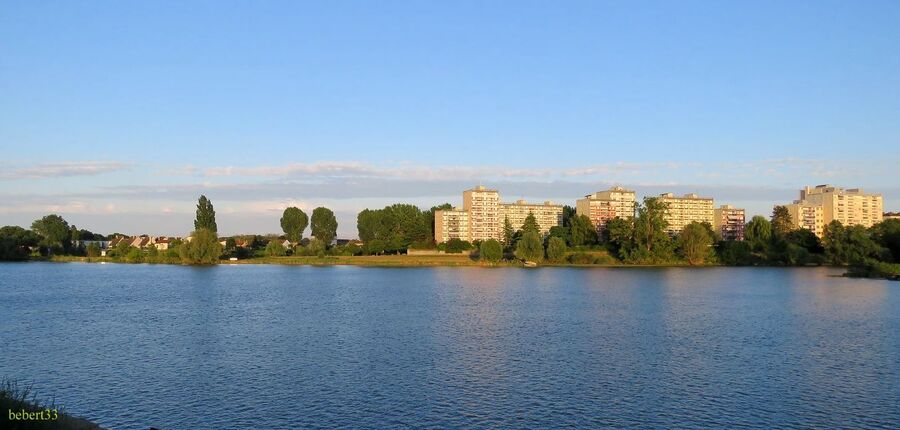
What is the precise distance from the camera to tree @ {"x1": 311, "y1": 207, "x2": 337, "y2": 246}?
141 metres

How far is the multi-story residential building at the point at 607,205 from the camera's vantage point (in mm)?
148375

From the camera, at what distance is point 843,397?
2078cm

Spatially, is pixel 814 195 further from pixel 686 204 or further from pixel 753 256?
pixel 753 256

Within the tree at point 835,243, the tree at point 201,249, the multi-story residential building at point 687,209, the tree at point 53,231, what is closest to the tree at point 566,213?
the multi-story residential building at point 687,209

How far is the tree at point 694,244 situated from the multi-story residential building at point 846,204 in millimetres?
63802

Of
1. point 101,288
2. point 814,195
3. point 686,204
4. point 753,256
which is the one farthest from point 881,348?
point 814,195

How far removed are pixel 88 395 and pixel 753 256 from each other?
98478 mm

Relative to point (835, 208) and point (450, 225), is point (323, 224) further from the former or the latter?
point (835, 208)

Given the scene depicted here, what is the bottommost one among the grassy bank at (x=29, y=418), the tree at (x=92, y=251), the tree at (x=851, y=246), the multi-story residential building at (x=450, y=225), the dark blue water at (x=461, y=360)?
the dark blue water at (x=461, y=360)

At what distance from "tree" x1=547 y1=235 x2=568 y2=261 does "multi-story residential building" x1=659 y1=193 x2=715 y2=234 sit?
189ft

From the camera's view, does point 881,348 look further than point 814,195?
No

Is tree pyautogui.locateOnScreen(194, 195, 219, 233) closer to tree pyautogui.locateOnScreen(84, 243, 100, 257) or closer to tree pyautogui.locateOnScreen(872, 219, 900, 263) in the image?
tree pyautogui.locateOnScreen(84, 243, 100, 257)

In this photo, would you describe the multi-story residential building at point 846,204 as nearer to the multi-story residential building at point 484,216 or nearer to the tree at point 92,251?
the multi-story residential building at point 484,216

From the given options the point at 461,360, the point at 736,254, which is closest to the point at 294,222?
the point at 736,254
